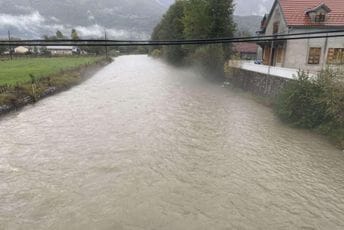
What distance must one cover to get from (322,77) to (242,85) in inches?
498

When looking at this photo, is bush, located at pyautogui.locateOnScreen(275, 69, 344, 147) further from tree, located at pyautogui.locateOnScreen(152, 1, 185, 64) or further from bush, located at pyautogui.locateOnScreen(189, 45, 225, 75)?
tree, located at pyautogui.locateOnScreen(152, 1, 185, 64)

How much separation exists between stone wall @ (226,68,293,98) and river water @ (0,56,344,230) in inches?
110

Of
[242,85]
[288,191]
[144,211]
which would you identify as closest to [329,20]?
[242,85]

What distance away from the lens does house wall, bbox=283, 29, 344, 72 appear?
79.6 ft

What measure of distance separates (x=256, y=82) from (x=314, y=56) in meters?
6.02

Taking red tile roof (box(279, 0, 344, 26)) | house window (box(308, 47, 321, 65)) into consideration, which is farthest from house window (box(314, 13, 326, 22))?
house window (box(308, 47, 321, 65))

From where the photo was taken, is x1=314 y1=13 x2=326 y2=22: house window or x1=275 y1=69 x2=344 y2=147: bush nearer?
x1=275 y1=69 x2=344 y2=147: bush

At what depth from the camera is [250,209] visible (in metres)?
7.54

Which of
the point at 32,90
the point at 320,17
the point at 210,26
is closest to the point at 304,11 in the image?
the point at 320,17

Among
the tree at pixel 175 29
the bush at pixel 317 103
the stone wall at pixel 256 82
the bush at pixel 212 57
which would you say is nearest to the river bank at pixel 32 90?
the bush at pixel 212 57

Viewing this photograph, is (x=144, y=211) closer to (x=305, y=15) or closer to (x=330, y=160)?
(x=330, y=160)

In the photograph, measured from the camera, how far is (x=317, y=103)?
13.6 meters

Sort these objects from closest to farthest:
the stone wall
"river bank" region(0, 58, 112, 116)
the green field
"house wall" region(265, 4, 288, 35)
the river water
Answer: the river water, "river bank" region(0, 58, 112, 116), the stone wall, the green field, "house wall" region(265, 4, 288, 35)

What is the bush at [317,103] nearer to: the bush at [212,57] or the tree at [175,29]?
the bush at [212,57]
